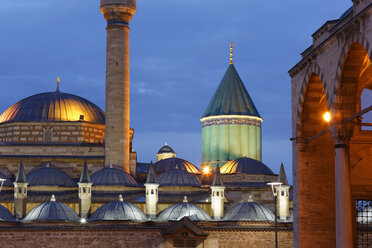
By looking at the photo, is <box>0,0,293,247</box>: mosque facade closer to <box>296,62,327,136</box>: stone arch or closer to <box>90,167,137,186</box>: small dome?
<box>90,167,137,186</box>: small dome

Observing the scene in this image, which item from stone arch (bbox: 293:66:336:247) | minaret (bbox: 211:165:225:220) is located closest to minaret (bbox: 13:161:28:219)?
minaret (bbox: 211:165:225:220)

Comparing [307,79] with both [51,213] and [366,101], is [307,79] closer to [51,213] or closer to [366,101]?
[366,101]

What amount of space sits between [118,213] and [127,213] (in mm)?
558

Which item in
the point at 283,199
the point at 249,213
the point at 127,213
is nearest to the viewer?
the point at 127,213

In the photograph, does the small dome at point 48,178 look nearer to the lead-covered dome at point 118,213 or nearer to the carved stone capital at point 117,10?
the lead-covered dome at point 118,213

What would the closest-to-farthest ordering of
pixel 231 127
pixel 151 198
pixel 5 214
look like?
1. pixel 5 214
2. pixel 151 198
3. pixel 231 127

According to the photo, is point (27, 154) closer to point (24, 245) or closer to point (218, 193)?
point (218, 193)

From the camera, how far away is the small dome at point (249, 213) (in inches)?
1706

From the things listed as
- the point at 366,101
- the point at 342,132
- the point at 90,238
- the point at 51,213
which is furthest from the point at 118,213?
the point at 342,132

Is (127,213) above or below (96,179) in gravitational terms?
below

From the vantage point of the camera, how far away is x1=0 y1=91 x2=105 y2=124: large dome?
184 ft

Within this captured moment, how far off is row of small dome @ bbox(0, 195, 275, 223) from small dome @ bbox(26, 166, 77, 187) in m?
6.28

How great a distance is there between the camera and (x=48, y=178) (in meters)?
50.4

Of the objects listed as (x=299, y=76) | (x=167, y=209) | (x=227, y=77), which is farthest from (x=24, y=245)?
(x=227, y=77)
